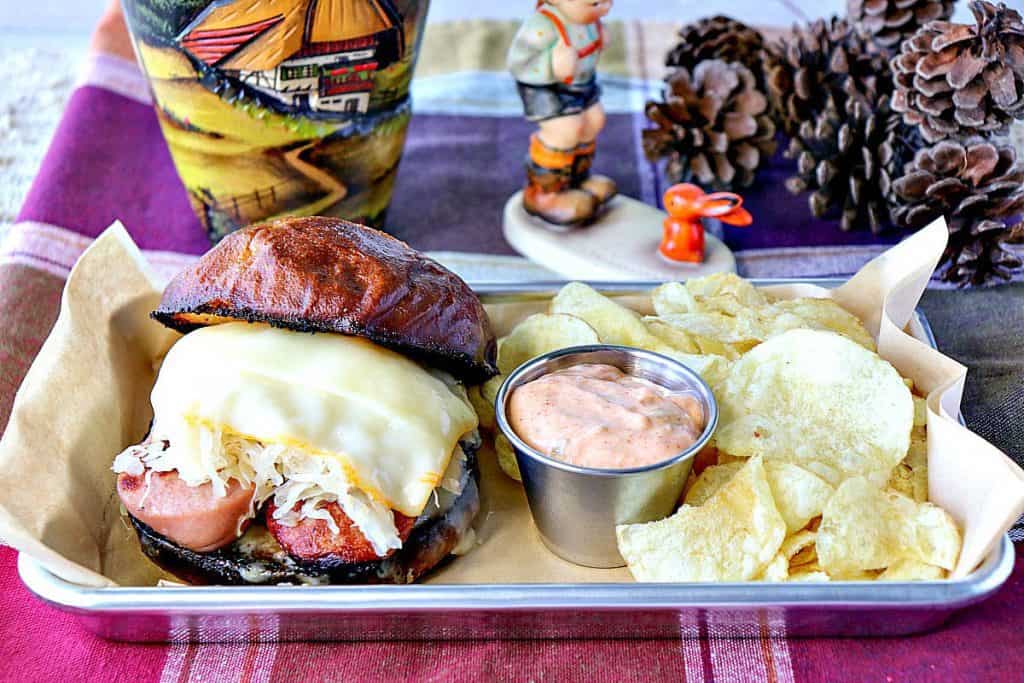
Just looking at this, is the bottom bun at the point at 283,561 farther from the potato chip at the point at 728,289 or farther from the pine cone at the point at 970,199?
the pine cone at the point at 970,199

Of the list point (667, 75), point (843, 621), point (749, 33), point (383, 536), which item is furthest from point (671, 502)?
point (749, 33)

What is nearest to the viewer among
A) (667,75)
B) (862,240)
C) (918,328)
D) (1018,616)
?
(1018,616)

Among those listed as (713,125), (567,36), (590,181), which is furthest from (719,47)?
A: (567,36)

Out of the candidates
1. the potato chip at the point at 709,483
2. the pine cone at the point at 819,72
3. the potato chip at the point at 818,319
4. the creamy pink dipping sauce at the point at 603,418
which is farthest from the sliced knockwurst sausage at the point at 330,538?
the pine cone at the point at 819,72

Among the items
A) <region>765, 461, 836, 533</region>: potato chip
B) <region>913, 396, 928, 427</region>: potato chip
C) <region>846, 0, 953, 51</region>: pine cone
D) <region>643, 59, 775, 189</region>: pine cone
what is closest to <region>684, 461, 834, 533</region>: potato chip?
<region>765, 461, 836, 533</region>: potato chip

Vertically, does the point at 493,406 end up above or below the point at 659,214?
above

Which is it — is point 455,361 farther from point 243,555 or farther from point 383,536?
point 243,555

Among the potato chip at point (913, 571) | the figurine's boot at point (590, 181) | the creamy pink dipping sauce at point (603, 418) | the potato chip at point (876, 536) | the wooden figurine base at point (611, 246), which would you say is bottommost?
the wooden figurine base at point (611, 246)
